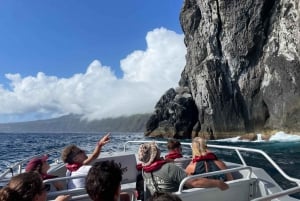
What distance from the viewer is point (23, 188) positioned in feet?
8.38

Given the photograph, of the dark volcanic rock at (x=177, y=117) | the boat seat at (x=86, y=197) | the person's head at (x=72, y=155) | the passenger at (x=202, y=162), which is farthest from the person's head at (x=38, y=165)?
the dark volcanic rock at (x=177, y=117)

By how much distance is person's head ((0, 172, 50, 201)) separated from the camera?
248 cm

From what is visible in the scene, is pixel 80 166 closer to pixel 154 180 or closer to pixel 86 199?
pixel 86 199

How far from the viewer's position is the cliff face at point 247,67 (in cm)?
4884

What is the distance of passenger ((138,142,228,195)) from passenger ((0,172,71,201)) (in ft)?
6.25

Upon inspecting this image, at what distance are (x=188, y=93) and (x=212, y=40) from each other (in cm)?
1570

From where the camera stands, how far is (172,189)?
173 inches

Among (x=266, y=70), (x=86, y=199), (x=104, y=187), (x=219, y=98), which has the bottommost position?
(x=86, y=199)

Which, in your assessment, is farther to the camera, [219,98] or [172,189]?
[219,98]

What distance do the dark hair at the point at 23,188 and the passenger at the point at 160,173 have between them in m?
1.92

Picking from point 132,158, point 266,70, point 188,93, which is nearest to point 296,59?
point 266,70

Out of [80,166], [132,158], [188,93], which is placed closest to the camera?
[80,166]

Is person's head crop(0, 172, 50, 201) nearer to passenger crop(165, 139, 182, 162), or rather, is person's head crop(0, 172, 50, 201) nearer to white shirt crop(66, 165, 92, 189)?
white shirt crop(66, 165, 92, 189)

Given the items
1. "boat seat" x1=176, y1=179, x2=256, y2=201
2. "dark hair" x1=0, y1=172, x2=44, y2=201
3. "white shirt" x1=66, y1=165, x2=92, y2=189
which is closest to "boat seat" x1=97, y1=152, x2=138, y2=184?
"white shirt" x1=66, y1=165, x2=92, y2=189
